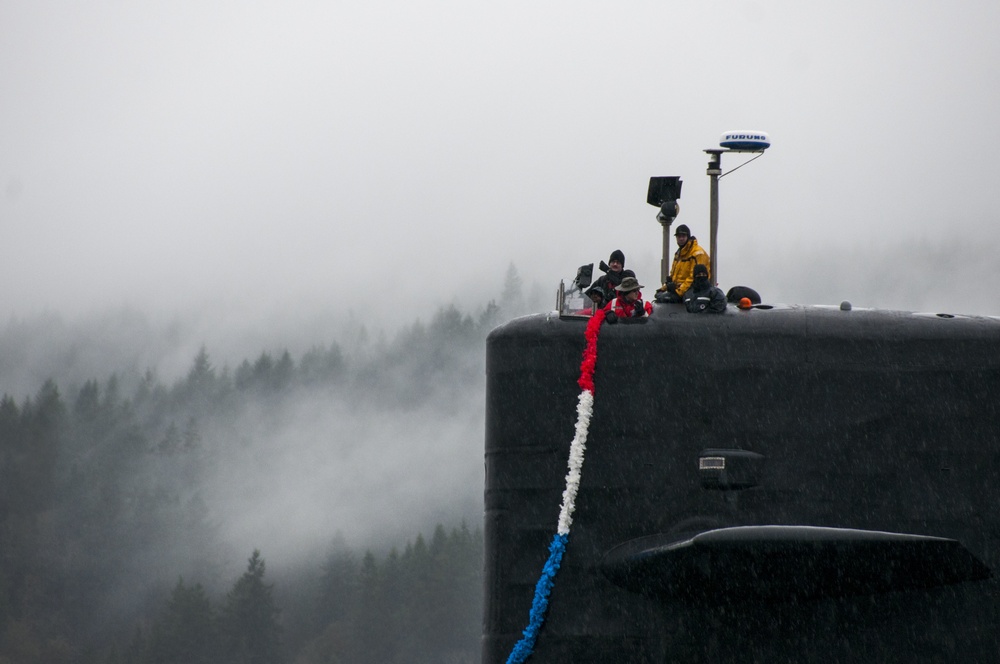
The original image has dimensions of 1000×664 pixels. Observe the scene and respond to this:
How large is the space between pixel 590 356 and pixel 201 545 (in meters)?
147

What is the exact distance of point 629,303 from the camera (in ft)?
26.8

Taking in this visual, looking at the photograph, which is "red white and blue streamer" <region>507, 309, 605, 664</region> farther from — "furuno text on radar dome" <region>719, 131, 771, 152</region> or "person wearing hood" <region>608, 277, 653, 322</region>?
"furuno text on radar dome" <region>719, 131, 771, 152</region>

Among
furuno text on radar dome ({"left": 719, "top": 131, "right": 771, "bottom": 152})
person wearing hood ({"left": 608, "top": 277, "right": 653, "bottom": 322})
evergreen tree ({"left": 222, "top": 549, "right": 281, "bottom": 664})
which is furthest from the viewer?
evergreen tree ({"left": 222, "top": 549, "right": 281, "bottom": 664})

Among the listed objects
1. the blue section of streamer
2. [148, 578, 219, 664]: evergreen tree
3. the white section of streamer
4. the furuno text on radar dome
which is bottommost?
[148, 578, 219, 664]: evergreen tree

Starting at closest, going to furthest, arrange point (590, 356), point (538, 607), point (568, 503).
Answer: point (538, 607), point (568, 503), point (590, 356)

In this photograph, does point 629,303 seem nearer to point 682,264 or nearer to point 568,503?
point 682,264

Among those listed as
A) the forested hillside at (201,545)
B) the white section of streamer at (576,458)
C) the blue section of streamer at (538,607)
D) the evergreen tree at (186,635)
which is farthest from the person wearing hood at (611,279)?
the evergreen tree at (186,635)

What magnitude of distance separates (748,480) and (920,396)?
4.36ft

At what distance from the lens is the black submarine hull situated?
7461 mm

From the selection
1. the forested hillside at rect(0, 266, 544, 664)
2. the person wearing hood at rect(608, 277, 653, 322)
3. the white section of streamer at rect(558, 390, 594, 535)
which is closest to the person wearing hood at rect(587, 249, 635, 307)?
the person wearing hood at rect(608, 277, 653, 322)

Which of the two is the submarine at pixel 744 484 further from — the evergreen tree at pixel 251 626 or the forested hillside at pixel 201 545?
the evergreen tree at pixel 251 626

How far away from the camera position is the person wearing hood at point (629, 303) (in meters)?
8.12

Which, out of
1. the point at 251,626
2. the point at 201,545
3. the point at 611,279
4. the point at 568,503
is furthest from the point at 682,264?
the point at 201,545

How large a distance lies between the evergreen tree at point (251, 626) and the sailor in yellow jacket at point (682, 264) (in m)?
101
